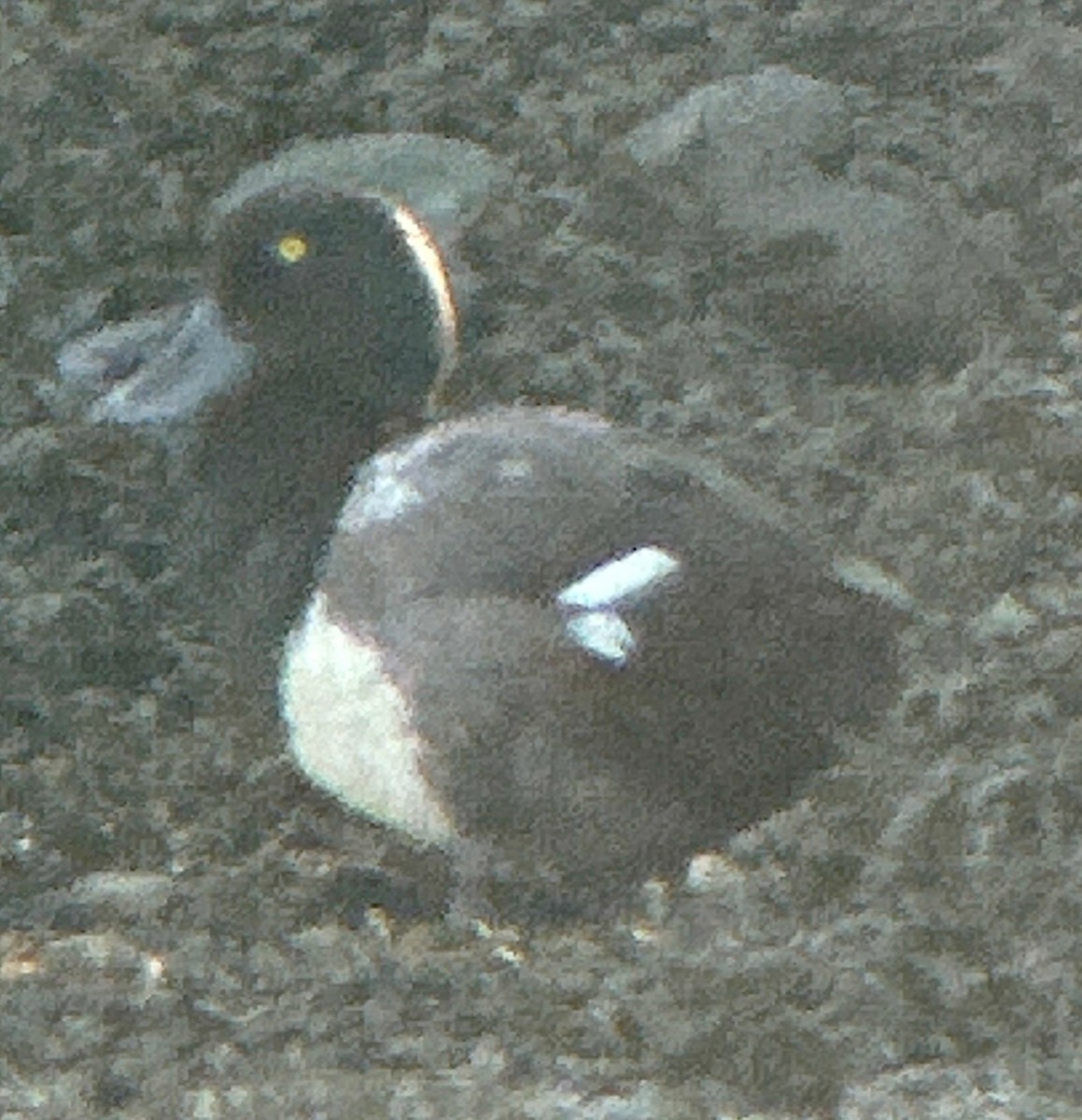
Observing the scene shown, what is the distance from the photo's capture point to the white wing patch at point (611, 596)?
5.64ft

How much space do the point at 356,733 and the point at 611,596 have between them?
229 mm

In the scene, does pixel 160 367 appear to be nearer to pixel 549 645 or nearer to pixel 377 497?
pixel 377 497

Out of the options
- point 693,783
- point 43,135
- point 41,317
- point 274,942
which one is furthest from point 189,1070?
point 43,135

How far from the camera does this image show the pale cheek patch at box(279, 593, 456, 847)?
178 cm

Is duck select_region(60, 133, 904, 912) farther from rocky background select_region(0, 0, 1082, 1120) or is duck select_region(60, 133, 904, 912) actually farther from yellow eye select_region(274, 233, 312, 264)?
yellow eye select_region(274, 233, 312, 264)

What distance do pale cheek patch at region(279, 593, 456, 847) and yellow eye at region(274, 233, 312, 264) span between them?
0.31 metres

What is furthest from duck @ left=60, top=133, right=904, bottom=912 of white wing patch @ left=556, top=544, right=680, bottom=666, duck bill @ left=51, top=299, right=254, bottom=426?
duck bill @ left=51, top=299, right=254, bottom=426

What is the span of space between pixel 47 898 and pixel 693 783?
49cm

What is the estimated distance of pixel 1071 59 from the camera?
2547 mm

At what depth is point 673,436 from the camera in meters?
2.16

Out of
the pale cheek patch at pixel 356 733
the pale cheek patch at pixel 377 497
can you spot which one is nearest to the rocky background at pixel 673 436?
the pale cheek patch at pixel 356 733

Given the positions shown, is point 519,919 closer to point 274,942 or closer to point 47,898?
point 274,942

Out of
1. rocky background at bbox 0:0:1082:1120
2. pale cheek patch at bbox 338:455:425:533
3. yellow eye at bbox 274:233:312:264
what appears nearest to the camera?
rocky background at bbox 0:0:1082:1120

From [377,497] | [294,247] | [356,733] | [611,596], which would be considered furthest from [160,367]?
[611,596]
